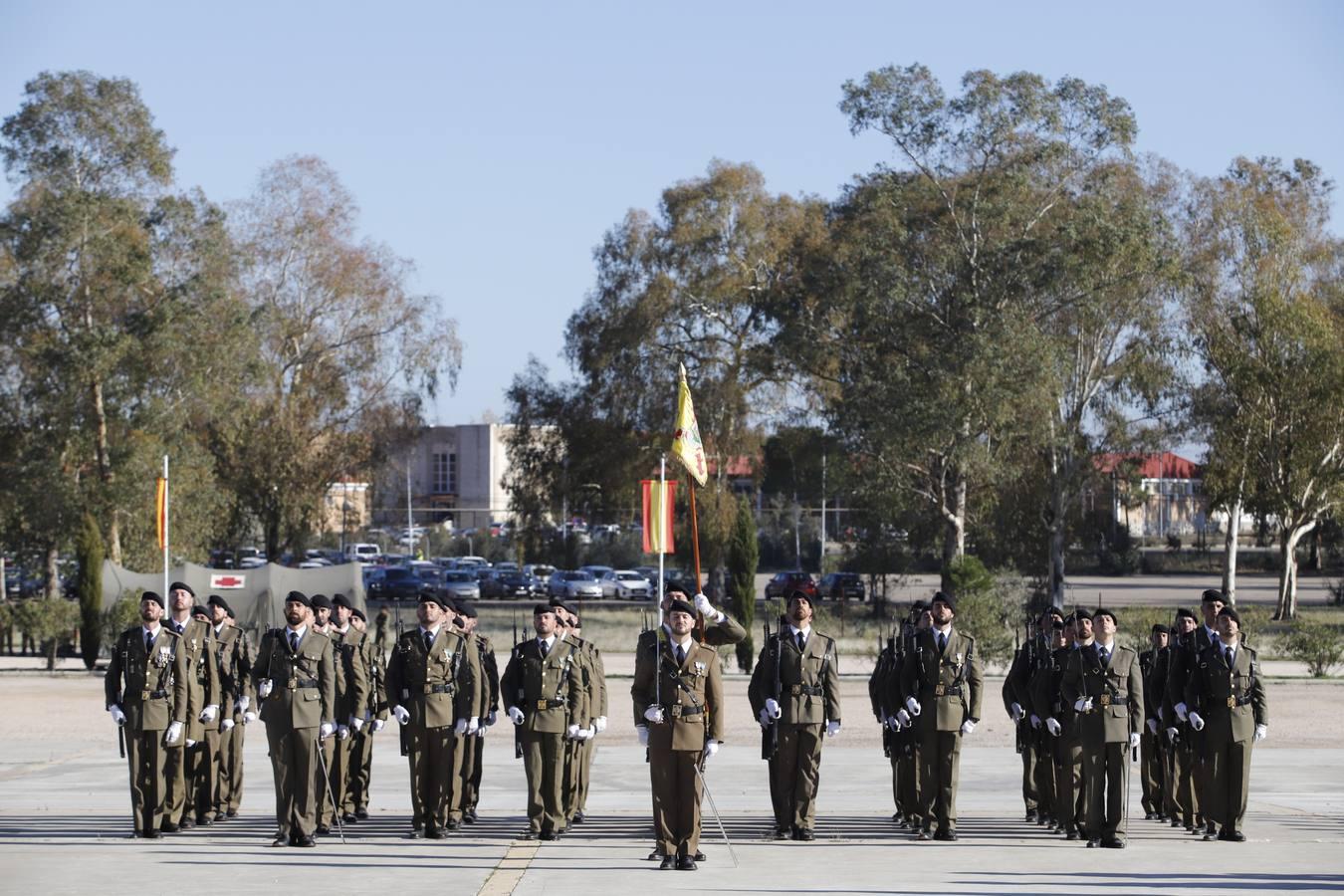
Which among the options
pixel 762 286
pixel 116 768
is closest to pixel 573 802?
pixel 116 768

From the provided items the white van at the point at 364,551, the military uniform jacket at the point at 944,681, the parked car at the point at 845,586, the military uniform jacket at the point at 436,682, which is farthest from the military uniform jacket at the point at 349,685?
the white van at the point at 364,551

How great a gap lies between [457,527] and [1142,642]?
83.3 m

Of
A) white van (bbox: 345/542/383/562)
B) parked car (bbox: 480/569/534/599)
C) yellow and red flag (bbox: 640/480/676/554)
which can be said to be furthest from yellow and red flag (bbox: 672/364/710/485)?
white van (bbox: 345/542/383/562)

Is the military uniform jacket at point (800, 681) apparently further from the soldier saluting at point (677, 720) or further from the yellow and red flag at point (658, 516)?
the yellow and red flag at point (658, 516)

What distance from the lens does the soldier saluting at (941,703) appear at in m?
13.4

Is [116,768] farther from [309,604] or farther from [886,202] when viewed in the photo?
[886,202]

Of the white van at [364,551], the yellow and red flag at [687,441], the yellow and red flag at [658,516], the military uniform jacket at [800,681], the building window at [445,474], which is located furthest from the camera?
the building window at [445,474]

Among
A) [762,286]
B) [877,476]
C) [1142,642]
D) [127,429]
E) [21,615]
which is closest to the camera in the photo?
[1142,642]

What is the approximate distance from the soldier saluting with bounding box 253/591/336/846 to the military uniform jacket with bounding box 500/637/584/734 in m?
1.41

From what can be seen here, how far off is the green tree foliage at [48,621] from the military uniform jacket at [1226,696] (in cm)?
2559

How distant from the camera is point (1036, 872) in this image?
11461mm

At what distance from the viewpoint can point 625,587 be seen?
206 ft

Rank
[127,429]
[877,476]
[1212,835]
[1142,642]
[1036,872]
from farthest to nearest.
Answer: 1. [877,476]
2. [127,429]
3. [1142,642]
4. [1212,835]
5. [1036,872]

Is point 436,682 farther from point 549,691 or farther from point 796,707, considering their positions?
point 796,707
